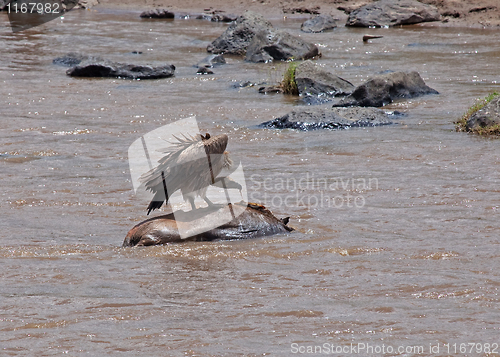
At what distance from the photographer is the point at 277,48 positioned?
56.0 feet

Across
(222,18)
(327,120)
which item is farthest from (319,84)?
(222,18)

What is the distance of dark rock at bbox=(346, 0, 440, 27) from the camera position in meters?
22.9

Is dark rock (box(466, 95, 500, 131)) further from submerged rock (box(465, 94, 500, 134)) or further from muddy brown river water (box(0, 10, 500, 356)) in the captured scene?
muddy brown river water (box(0, 10, 500, 356))

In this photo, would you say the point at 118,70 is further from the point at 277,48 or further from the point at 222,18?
the point at 222,18

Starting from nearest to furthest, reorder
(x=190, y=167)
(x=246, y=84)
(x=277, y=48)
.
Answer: (x=190, y=167) → (x=246, y=84) → (x=277, y=48)

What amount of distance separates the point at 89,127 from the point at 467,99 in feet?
22.3

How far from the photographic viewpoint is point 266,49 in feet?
56.5

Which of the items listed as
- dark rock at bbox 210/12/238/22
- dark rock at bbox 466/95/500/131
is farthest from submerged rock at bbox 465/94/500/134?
dark rock at bbox 210/12/238/22

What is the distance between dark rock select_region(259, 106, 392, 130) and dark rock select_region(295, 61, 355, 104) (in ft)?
7.32

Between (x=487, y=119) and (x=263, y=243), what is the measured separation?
5.54m

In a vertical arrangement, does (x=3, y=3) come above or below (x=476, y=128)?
above

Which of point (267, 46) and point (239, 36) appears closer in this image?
point (267, 46)

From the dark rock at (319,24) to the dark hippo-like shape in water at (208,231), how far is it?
57.0 ft

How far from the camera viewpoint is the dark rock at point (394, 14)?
22875 millimetres
